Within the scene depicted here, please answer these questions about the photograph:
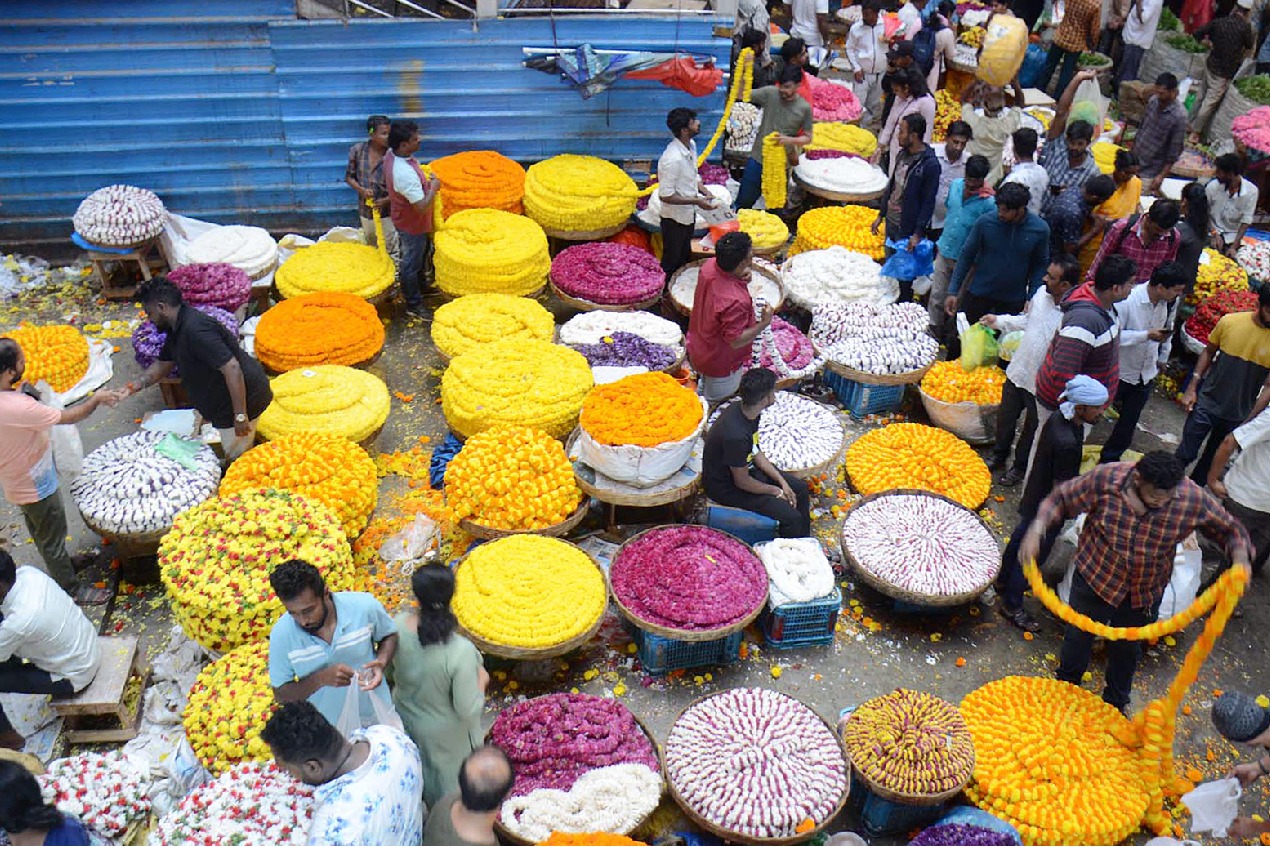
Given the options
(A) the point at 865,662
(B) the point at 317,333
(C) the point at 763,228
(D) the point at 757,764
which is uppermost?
(C) the point at 763,228

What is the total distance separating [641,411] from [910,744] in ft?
8.32

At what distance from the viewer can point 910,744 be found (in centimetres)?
479

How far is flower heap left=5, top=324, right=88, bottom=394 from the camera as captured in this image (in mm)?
6797

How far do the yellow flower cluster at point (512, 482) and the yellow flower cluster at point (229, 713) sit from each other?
5.14 feet

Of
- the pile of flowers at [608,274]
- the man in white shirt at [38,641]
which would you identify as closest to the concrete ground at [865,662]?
the man in white shirt at [38,641]

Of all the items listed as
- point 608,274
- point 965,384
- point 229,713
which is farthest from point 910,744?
point 608,274

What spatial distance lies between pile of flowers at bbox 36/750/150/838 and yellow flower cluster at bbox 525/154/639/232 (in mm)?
5720

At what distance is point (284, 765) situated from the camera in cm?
350

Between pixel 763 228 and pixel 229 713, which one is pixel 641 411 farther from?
pixel 763 228

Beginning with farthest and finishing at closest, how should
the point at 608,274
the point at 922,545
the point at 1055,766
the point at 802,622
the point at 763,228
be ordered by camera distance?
the point at 763,228 → the point at 608,274 → the point at 922,545 → the point at 802,622 → the point at 1055,766

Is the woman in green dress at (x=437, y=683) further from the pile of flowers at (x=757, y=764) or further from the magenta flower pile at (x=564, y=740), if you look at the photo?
the pile of flowers at (x=757, y=764)

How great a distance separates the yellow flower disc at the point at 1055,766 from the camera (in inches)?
184

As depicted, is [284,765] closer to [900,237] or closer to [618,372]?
[618,372]

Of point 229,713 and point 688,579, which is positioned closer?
point 229,713
